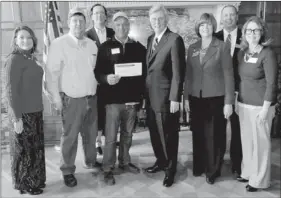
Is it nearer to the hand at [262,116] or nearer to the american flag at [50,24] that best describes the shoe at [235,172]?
the hand at [262,116]

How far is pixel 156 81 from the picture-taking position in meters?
2.45

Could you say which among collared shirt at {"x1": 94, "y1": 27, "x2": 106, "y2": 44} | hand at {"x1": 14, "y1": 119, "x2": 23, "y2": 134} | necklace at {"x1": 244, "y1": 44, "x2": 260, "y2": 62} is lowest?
hand at {"x1": 14, "y1": 119, "x2": 23, "y2": 134}

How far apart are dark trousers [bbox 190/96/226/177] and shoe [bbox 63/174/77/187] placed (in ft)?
3.78

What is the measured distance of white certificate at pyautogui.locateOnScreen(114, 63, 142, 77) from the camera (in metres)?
2.42

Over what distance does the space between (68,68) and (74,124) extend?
501 mm

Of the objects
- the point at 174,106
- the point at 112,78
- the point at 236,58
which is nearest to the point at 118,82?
the point at 112,78

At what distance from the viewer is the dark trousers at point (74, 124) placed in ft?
8.11

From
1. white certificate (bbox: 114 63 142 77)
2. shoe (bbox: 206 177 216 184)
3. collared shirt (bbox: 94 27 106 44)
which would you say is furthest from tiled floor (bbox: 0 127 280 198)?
collared shirt (bbox: 94 27 106 44)

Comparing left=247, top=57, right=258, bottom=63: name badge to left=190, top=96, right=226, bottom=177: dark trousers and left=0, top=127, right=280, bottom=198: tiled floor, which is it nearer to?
left=190, top=96, right=226, bottom=177: dark trousers

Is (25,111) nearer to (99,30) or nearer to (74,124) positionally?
(74,124)

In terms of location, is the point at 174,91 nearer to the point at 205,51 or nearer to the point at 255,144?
the point at 205,51

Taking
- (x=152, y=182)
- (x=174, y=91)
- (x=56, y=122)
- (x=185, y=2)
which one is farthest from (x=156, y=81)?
(x=185, y=2)

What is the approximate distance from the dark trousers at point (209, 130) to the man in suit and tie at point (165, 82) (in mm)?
193

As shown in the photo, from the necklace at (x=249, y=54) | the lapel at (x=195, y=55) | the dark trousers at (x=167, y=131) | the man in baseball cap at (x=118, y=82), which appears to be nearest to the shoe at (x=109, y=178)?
the man in baseball cap at (x=118, y=82)
